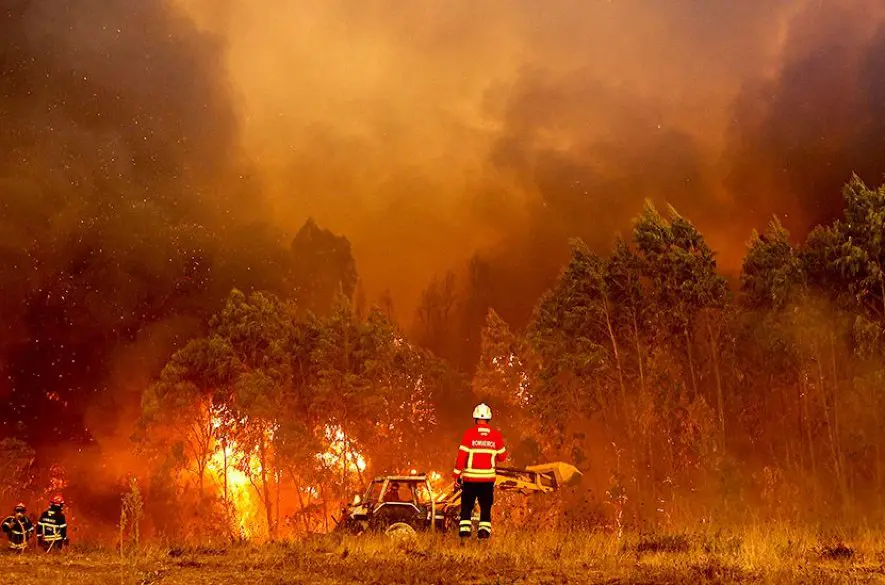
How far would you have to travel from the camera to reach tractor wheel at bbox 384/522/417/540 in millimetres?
13660

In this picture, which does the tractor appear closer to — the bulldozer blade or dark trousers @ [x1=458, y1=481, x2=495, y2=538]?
the bulldozer blade

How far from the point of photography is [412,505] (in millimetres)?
17219

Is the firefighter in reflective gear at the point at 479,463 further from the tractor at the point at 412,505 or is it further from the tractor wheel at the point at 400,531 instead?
the tractor at the point at 412,505

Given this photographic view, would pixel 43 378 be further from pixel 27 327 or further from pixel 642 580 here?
pixel 642 580

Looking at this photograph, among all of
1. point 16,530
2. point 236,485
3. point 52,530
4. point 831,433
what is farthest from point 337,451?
point 52,530

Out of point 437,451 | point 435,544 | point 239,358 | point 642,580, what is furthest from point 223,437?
point 642,580

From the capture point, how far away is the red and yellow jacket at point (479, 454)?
13609 mm

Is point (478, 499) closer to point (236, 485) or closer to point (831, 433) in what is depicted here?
point (831, 433)

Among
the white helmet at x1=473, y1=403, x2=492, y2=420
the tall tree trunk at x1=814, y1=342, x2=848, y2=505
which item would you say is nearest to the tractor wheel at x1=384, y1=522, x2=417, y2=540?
the white helmet at x1=473, y1=403, x2=492, y2=420

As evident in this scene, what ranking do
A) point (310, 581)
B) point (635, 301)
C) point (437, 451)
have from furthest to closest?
point (437, 451), point (635, 301), point (310, 581)

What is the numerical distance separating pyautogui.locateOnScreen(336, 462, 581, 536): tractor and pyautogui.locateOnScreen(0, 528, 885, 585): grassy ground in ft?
11.8

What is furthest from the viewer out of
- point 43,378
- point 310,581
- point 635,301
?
point 43,378

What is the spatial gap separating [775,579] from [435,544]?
17.7 feet

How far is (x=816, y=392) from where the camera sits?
38.5 metres
